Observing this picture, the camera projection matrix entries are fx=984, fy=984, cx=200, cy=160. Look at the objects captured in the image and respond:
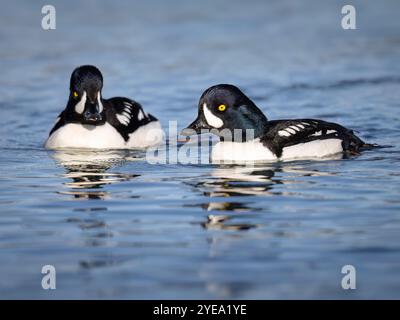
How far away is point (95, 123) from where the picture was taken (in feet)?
50.1

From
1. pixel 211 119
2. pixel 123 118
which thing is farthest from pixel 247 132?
pixel 123 118

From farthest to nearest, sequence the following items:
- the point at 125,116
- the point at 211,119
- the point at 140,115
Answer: the point at 140,115 → the point at 125,116 → the point at 211,119

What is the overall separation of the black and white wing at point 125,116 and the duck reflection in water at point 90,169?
2.46 feet

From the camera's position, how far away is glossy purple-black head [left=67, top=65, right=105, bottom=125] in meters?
14.6

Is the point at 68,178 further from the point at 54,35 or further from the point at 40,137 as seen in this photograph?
the point at 54,35

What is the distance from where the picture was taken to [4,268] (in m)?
8.62

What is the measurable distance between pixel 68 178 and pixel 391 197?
4.11 meters

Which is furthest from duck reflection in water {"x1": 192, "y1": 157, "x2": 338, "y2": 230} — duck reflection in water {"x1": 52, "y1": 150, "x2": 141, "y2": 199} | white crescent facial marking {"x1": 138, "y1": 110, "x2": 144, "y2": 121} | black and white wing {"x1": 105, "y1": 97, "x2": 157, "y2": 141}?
white crescent facial marking {"x1": 138, "y1": 110, "x2": 144, "y2": 121}

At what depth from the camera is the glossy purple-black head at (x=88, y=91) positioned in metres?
14.6

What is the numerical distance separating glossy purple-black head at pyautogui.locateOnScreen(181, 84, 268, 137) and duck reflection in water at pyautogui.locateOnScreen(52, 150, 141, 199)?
1219 mm

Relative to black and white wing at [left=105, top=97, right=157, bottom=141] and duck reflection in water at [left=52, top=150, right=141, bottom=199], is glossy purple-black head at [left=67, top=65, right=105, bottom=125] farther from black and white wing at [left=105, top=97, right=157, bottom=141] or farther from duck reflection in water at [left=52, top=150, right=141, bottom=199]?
black and white wing at [left=105, top=97, right=157, bottom=141]

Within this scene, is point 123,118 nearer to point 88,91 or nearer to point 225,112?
point 88,91

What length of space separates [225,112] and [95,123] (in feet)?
9.60

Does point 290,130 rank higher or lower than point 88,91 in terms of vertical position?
lower
